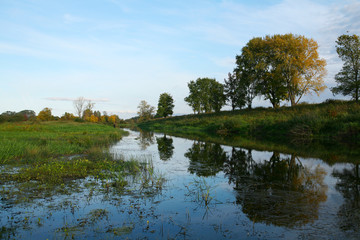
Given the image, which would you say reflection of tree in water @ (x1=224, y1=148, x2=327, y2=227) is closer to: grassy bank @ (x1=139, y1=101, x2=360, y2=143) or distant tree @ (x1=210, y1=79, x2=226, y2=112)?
grassy bank @ (x1=139, y1=101, x2=360, y2=143)

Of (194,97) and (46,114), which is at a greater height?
(194,97)

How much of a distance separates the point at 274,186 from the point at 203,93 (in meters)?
60.4

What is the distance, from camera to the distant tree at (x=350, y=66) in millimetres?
31750

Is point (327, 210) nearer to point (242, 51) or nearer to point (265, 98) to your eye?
point (265, 98)

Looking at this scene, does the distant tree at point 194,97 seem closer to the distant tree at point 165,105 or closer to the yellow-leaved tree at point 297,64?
the distant tree at point 165,105

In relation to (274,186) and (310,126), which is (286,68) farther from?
(274,186)

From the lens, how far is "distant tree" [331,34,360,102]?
31.8 metres

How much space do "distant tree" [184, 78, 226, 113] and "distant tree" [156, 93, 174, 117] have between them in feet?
50.6

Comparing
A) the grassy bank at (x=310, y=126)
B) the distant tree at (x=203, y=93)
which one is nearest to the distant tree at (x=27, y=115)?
the grassy bank at (x=310, y=126)

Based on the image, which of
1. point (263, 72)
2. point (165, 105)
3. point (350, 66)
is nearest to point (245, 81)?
point (263, 72)

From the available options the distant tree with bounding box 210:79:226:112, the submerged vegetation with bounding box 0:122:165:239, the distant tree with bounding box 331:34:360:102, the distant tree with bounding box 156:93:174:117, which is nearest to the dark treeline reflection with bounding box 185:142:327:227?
the submerged vegetation with bounding box 0:122:165:239

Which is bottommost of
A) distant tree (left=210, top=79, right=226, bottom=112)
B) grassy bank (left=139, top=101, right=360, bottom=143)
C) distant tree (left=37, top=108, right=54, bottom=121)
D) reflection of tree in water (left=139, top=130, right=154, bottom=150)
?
reflection of tree in water (left=139, top=130, right=154, bottom=150)

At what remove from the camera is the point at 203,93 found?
67750mm

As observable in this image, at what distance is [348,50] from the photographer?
106ft
